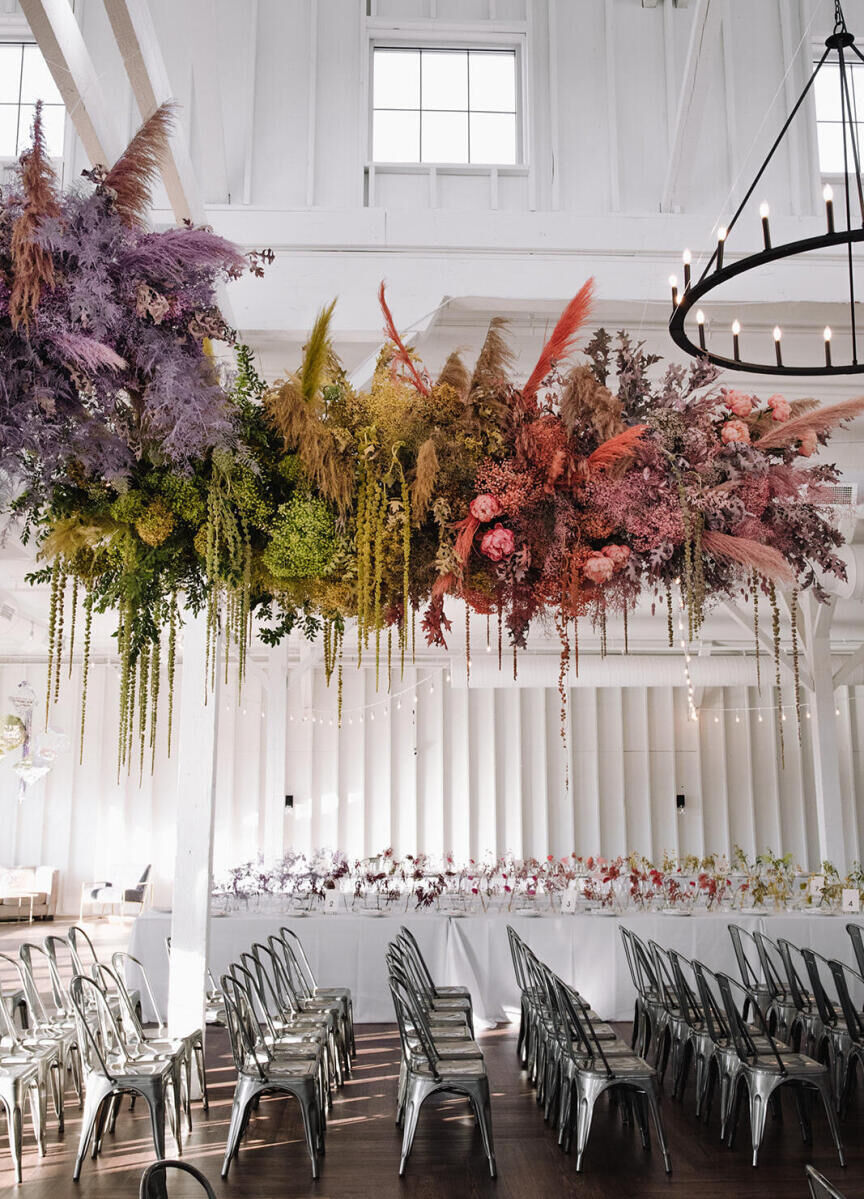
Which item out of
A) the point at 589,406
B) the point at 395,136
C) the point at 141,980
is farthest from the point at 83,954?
the point at 589,406

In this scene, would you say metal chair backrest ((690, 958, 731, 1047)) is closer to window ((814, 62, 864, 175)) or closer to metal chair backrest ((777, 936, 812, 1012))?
metal chair backrest ((777, 936, 812, 1012))

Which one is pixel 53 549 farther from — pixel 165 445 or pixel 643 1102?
pixel 643 1102

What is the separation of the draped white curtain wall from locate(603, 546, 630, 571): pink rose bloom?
1292 centimetres

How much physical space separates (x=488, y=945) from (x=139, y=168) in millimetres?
7262

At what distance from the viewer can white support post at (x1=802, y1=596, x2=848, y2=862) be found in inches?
433

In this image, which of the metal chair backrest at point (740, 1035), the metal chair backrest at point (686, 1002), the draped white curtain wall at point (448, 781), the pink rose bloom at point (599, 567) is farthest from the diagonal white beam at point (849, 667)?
the pink rose bloom at point (599, 567)

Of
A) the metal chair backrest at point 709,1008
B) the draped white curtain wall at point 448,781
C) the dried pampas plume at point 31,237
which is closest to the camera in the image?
the dried pampas plume at point 31,237

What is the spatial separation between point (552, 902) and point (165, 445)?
729 cm

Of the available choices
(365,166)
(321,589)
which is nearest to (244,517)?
(321,589)

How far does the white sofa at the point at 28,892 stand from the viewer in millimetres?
15438

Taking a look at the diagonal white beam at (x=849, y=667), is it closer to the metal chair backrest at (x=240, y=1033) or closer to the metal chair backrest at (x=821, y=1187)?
the metal chair backrest at (x=240, y=1033)

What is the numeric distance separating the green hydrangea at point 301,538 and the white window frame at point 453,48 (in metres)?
2.91

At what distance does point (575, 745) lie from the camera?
1667 cm

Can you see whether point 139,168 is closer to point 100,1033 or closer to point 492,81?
point 492,81
